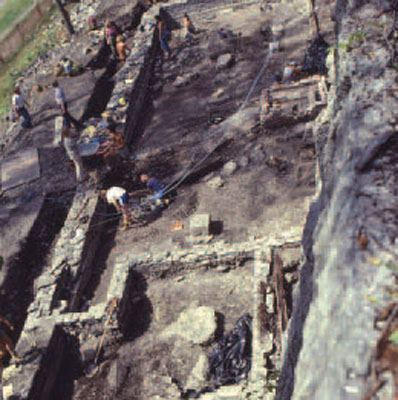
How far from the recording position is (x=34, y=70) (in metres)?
17.3

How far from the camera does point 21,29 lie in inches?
808

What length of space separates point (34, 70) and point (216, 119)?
1013 centimetres

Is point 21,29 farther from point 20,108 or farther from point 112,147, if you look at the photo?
point 112,147

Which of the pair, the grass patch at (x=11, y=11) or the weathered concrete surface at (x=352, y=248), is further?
the grass patch at (x=11, y=11)

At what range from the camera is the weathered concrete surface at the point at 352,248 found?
2035mm

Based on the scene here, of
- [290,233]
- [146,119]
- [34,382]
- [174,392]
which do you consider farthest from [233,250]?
[146,119]

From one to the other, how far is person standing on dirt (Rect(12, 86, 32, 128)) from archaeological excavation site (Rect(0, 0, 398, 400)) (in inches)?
8.0

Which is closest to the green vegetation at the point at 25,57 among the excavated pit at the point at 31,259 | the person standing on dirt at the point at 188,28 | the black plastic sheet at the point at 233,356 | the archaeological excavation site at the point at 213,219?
the archaeological excavation site at the point at 213,219

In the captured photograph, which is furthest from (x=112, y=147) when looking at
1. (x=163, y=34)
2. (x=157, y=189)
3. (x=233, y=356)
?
(x=163, y=34)

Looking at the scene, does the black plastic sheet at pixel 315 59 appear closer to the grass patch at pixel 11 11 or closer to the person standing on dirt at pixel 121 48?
the person standing on dirt at pixel 121 48

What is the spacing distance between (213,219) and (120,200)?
6.55 feet

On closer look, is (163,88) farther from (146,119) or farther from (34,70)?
(34,70)

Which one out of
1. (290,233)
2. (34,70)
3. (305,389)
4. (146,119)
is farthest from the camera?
(34,70)

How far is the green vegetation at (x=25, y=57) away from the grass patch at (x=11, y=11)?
171 cm
